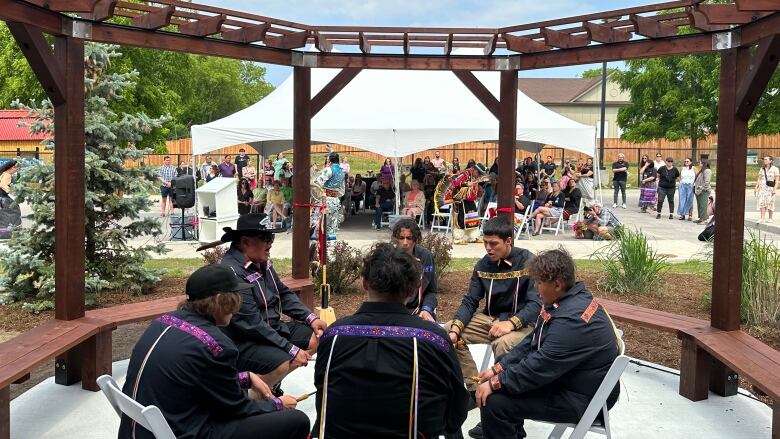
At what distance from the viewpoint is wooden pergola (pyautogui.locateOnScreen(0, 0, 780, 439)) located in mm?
4812

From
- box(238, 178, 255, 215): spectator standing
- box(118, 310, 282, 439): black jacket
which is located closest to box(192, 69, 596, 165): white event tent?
box(238, 178, 255, 215): spectator standing

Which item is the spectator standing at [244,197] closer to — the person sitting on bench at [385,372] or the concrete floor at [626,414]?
A: the concrete floor at [626,414]

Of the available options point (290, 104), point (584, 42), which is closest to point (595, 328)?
point (584, 42)

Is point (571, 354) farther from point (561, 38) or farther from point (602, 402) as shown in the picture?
point (561, 38)

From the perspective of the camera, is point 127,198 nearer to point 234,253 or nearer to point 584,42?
point 234,253

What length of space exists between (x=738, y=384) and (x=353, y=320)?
12.8 feet

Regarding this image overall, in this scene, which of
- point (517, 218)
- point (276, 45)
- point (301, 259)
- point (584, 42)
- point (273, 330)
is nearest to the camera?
point (273, 330)

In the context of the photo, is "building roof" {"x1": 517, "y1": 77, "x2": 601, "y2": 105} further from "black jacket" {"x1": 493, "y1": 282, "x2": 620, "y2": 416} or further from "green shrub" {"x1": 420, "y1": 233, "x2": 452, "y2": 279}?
"black jacket" {"x1": 493, "y1": 282, "x2": 620, "y2": 416}

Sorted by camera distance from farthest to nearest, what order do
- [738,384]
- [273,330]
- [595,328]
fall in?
1. [738,384]
2. [273,330]
3. [595,328]

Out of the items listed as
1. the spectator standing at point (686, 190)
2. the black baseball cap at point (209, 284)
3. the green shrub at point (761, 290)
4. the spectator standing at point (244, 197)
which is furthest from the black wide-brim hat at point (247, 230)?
the spectator standing at point (686, 190)

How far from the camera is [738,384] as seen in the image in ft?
18.4

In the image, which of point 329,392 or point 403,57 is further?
point 403,57

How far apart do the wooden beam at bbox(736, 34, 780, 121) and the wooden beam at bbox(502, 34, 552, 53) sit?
5.99ft

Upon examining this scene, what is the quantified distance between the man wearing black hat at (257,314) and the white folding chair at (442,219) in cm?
981
